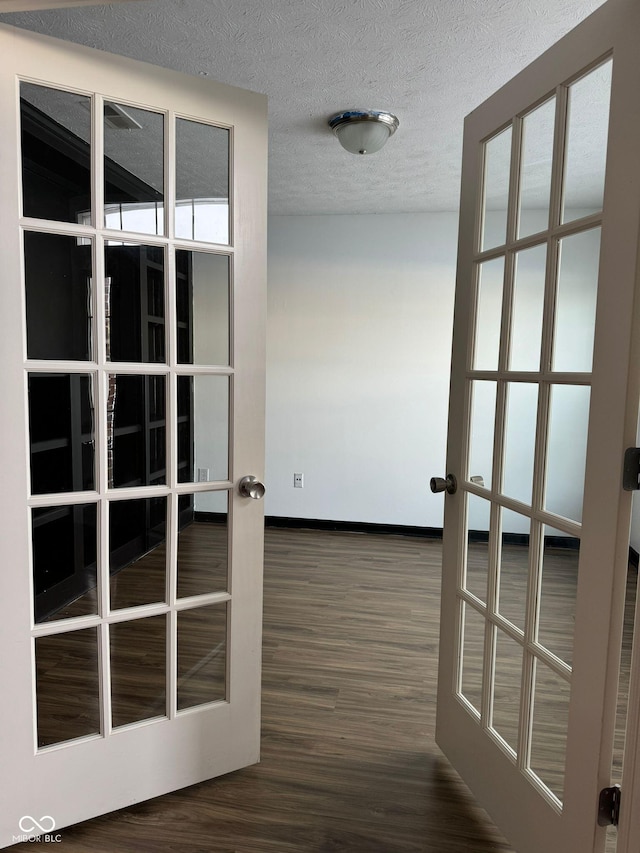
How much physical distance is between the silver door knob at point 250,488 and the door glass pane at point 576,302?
87 centimetres

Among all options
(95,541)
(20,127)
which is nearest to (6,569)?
(95,541)

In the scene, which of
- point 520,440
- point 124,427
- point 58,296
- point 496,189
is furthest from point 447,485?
point 58,296

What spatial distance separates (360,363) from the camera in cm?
447

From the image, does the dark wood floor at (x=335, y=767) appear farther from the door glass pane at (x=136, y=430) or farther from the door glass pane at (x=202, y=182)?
the door glass pane at (x=202, y=182)

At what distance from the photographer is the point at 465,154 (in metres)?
1.77

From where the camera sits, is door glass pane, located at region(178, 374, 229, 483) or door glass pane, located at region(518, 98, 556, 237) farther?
door glass pane, located at region(178, 374, 229, 483)

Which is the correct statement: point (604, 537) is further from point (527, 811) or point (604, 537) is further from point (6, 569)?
point (6, 569)

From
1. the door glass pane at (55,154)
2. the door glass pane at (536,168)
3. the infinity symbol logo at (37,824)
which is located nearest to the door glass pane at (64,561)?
the infinity symbol logo at (37,824)

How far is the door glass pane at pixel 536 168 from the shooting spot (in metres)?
1.41

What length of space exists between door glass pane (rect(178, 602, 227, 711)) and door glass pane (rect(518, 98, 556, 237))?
4.46 ft

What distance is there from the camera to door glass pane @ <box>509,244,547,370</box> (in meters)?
1.43

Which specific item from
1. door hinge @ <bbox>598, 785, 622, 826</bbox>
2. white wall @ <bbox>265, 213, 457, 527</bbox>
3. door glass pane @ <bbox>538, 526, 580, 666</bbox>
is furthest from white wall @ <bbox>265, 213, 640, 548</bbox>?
door hinge @ <bbox>598, 785, 622, 826</bbox>

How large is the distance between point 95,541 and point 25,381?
1.47ft

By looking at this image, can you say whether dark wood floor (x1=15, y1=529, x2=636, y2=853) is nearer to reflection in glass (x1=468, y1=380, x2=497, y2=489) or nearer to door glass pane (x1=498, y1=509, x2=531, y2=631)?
door glass pane (x1=498, y1=509, x2=531, y2=631)
